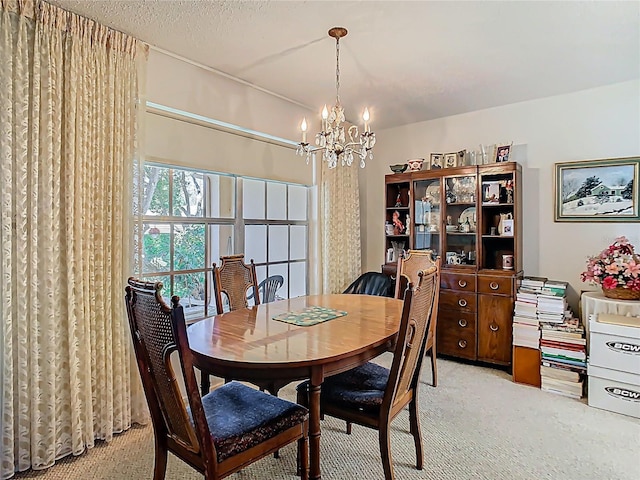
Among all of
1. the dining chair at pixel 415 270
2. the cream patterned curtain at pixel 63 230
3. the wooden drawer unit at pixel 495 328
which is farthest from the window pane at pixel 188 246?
the wooden drawer unit at pixel 495 328

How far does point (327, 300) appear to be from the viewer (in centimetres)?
287

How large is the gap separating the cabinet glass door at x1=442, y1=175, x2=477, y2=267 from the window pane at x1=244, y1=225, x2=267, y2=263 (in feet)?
6.04

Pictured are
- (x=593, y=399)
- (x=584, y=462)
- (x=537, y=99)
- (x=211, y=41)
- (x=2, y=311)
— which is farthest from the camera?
(x=537, y=99)

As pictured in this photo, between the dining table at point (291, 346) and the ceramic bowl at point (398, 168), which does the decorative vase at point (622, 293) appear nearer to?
the dining table at point (291, 346)

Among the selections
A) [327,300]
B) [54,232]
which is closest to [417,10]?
[327,300]

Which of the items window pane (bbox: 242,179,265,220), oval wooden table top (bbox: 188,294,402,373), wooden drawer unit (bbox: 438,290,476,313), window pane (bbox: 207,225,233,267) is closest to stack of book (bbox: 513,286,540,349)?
wooden drawer unit (bbox: 438,290,476,313)

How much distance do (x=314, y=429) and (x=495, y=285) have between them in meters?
2.46

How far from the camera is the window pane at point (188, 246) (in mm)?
3034

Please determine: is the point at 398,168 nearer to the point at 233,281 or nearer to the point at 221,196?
the point at 221,196

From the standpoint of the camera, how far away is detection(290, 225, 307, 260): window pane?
4.04m

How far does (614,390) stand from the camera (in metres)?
2.71

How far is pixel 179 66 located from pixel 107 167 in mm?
989

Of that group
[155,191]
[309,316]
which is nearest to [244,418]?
[309,316]

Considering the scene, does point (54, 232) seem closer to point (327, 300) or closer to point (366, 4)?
point (327, 300)
